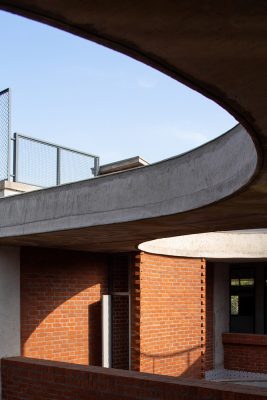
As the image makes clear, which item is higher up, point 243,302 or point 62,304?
point 62,304

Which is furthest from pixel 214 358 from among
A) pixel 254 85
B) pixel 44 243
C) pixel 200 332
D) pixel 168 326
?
pixel 254 85

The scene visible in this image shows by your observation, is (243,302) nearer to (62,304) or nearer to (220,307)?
(220,307)

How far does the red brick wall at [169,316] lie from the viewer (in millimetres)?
12719

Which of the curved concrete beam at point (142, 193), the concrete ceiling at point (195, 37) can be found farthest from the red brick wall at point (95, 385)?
the concrete ceiling at point (195, 37)

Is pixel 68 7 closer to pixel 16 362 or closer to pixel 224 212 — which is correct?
pixel 224 212

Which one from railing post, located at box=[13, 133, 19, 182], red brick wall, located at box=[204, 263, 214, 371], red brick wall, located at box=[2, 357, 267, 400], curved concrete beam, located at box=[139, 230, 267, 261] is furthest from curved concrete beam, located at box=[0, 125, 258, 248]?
red brick wall, located at box=[204, 263, 214, 371]

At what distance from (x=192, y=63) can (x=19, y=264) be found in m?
8.80

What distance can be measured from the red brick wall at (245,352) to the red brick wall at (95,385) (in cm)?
887

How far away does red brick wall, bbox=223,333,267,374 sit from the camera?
16703 millimetres

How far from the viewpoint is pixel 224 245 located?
15.2m

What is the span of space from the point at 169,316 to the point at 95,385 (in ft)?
17.1

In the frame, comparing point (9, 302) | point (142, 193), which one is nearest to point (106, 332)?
point (9, 302)

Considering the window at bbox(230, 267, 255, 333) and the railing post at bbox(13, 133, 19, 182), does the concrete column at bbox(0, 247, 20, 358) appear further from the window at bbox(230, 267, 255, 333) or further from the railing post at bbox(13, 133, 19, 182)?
the window at bbox(230, 267, 255, 333)

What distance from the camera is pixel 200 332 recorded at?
570 inches
